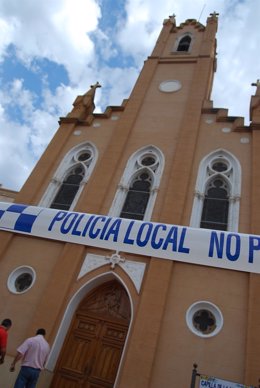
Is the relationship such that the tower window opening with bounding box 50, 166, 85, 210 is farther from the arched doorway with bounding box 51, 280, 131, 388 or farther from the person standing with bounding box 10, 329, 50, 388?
the person standing with bounding box 10, 329, 50, 388

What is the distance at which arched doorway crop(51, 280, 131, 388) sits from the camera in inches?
314

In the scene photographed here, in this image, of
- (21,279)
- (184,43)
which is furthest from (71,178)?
(184,43)

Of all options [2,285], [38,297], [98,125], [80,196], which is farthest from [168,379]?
[98,125]

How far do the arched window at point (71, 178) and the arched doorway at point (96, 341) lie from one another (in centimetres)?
363

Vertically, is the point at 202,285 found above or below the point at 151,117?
below

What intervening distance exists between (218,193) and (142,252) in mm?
3867

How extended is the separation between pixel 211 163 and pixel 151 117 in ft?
12.0

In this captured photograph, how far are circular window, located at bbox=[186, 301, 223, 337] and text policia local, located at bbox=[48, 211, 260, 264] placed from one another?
4.40ft

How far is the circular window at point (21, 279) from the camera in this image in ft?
30.8

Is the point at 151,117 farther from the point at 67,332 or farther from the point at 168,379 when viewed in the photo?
the point at 168,379

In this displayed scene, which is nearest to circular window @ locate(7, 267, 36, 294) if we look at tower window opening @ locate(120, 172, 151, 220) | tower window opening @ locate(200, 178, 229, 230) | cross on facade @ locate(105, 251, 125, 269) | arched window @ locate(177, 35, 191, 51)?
cross on facade @ locate(105, 251, 125, 269)

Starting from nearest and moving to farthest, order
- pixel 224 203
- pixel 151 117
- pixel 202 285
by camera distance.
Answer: pixel 202 285
pixel 224 203
pixel 151 117

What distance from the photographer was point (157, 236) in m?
8.73

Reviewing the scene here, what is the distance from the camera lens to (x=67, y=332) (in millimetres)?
8695
